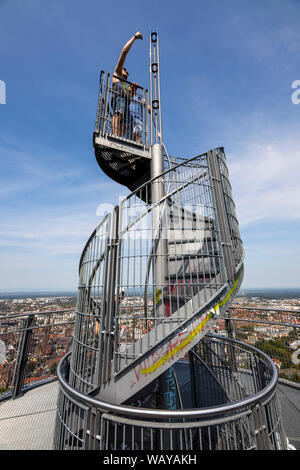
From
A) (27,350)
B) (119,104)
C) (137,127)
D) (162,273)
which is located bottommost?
(27,350)

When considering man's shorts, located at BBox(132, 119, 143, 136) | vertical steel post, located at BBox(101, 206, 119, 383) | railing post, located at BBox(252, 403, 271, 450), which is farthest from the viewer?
man's shorts, located at BBox(132, 119, 143, 136)

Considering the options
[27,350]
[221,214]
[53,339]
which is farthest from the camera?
[53,339]

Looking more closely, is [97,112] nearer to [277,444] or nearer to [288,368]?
[277,444]

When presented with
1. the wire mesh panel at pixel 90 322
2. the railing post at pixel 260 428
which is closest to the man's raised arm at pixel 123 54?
the wire mesh panel at pixel 90 322

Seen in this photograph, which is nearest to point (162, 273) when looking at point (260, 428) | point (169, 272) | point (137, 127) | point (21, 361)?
point (169, 272)

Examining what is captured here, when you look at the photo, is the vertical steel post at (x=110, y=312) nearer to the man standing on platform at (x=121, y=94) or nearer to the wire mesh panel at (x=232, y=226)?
the wire mesh panel at (x=232, y=226)

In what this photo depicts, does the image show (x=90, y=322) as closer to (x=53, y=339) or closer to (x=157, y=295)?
(x=157, y=295)

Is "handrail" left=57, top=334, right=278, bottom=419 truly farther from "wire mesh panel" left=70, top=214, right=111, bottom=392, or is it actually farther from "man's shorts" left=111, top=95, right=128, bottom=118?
"man's shorts" left=111, top=95, right=128, bottom=118

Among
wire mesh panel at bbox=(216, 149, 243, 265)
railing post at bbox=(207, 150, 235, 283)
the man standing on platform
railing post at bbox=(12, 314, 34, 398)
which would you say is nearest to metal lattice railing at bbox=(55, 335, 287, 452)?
railing post at bbox=(207, 150, 235, 283)
